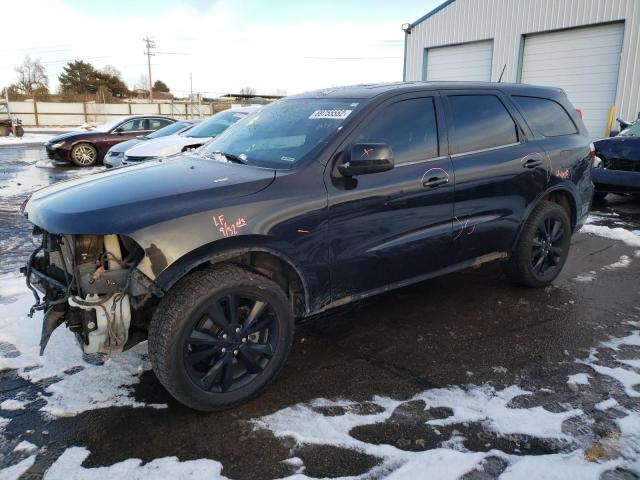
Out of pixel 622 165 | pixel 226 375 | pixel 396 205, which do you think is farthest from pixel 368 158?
pixel 622 165

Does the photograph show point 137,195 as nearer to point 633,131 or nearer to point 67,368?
point 67,368

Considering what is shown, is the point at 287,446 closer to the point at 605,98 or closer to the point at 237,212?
the point at 237,212

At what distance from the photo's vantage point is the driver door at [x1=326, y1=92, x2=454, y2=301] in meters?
3.19

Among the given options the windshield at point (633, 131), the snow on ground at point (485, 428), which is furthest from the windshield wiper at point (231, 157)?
the windshield at point (633, 131)

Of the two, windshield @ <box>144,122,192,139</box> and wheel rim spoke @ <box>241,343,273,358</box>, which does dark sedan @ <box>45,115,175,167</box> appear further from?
wheel rim spoke @ <box>241,343,273,358</box>

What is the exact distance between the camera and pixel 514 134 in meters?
4.24

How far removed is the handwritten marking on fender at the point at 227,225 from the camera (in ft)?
8.89

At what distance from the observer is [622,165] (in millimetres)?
8055

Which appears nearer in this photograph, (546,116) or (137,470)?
(137,470)

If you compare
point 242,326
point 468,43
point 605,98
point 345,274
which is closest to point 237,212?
point 242,326

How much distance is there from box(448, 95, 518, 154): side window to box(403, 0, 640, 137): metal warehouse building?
38.0 ft

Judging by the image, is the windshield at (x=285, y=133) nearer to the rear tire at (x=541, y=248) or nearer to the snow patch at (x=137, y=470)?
the snow patch at (x=137, y=470)

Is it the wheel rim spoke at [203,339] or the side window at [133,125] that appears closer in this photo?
the wheel rim spoke at [203,339]

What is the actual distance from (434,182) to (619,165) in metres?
6.07
